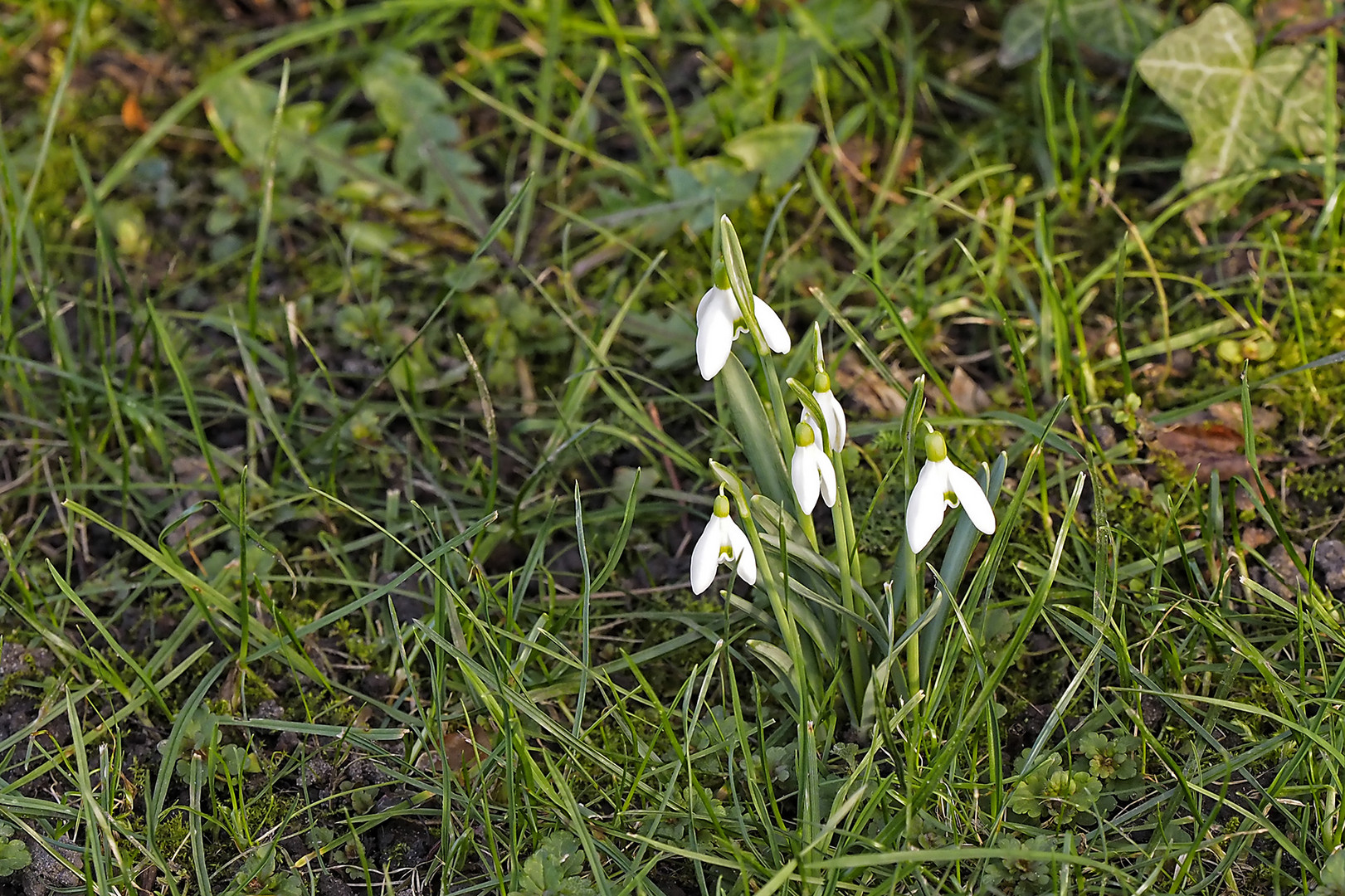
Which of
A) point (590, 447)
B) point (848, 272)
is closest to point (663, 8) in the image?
point (848, 272)

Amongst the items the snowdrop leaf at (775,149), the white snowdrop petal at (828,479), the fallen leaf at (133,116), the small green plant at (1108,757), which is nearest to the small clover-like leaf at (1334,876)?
the small green plant at (1108,757)

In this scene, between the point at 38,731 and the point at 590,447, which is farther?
the point at 590,447

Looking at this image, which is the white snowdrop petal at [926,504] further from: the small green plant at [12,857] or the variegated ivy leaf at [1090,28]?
the variegated ivy leaf at [1090,28]

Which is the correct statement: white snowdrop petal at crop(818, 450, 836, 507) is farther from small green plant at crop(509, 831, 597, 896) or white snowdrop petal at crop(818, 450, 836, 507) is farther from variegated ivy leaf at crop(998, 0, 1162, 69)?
variegated ivy leaf at crop(998, 0, 1162, 69)

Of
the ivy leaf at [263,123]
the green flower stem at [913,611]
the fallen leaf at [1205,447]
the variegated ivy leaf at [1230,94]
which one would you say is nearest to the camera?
the green flower stem at [913,611]

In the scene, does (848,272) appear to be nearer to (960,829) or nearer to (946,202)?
(946,202)
